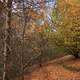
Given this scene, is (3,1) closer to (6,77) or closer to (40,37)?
(6,77)

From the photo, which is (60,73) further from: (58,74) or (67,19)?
(67,19)

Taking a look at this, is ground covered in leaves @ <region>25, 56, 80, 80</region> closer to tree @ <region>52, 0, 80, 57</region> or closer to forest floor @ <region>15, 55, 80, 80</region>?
forest floor @ <region>15, 55, 80, 80</region>

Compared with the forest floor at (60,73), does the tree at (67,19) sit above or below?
above

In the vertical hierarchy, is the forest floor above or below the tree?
below

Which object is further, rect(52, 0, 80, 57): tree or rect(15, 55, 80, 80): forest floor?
rect(15, 55, 80, 80): forest floor

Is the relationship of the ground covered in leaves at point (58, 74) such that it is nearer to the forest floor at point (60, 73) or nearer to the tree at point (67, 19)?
the forest floor at point (60, 73)

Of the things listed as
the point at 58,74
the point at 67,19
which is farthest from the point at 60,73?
the point at 67,19

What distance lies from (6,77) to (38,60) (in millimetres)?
7044

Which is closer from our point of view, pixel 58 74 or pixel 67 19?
pixel 67 19

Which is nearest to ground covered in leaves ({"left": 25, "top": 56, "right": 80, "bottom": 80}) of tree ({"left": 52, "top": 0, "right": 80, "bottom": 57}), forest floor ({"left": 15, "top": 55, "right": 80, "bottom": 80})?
forest floor ({"left": 15, "top": 55, "right": 80, "bottom": 80})

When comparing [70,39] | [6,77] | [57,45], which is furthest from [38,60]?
[6,77]

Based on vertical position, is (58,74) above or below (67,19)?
below

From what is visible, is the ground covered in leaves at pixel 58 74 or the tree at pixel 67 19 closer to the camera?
the tree at pixel 67 19

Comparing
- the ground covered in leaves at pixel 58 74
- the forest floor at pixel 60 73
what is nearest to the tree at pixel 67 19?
the forest floor at pixel 60 73
